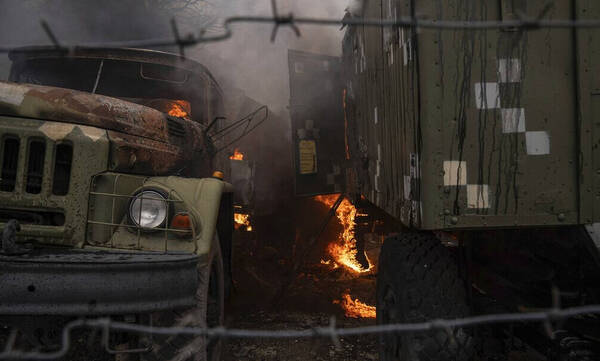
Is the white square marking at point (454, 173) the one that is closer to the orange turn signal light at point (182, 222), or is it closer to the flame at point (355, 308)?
the orange turn signal light at point (182, 222)

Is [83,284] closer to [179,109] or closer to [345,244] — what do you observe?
[179,109]

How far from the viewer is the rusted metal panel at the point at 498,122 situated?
2434mm

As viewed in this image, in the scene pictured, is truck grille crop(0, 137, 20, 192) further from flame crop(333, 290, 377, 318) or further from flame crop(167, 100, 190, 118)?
flame crop(333, 290, 377, 318)

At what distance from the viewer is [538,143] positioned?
245 cm

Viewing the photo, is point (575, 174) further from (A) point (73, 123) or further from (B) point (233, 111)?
(B) point (233, 111)

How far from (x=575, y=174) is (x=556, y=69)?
0.64 metres

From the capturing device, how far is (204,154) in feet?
14.6

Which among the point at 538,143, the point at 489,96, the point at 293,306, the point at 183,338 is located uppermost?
the point at 489,96

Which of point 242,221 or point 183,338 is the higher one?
point 242,221

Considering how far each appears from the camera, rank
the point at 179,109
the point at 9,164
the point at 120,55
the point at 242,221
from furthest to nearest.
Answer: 1. the point at 242,221
2. the point at 179,109
3. the point at 120,55
4. the point at 9,164

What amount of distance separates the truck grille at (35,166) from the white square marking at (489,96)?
2.61 m

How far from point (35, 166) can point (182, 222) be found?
1.02 metres

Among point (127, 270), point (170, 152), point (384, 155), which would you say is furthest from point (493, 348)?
point (170, 152)

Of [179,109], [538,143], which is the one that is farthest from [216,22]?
[538,143]
